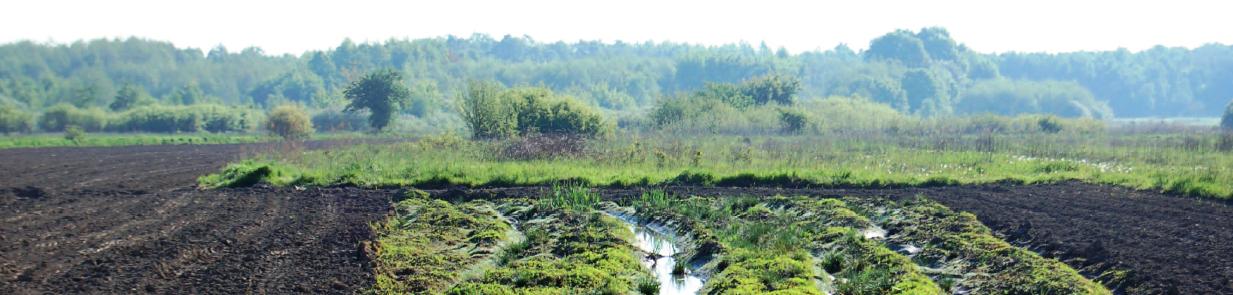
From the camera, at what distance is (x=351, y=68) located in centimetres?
13612

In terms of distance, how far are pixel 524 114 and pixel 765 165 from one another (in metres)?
16.8

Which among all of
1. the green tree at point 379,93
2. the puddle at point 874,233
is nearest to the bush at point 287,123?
the green tree at point 379,93

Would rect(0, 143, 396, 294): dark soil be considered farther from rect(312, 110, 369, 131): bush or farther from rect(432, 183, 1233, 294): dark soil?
rect(312, 110, 369, 131): bush

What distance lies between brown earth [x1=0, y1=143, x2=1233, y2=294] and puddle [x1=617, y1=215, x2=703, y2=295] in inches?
165

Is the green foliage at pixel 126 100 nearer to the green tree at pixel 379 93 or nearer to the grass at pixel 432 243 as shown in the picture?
the green tree at pixel 379 93

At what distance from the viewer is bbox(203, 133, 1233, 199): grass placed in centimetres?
2845

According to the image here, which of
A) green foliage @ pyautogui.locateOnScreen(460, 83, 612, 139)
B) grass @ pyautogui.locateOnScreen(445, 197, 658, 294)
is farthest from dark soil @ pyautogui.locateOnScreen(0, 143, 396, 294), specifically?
green foliage @ pyautogui.locateOnScreen(460, 83, 612, 139)

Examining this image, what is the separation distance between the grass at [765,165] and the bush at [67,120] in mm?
43737

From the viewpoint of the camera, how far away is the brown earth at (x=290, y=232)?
45.0 feet

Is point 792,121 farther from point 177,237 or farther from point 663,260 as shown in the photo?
point 177,237

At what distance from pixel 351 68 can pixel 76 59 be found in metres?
31.2

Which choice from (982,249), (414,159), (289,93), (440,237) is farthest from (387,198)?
(289,93)

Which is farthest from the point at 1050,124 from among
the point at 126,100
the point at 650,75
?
the point at 650,75

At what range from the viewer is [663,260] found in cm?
1720
